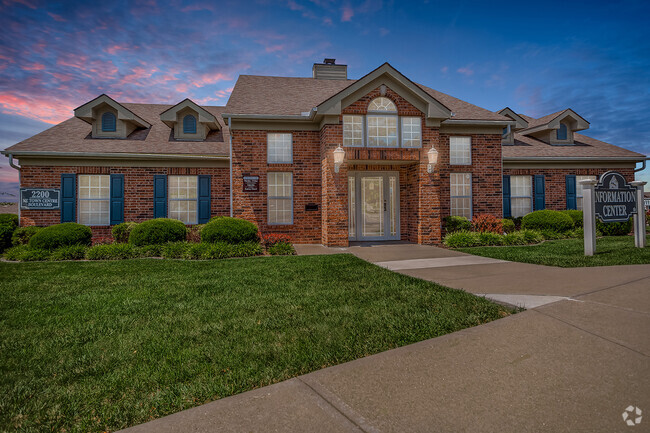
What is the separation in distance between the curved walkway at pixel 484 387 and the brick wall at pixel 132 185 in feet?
39.1

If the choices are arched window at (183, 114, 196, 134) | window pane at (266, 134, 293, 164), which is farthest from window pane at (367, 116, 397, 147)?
arched window at (183, 114, 196, 134)

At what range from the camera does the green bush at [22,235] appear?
11.7m

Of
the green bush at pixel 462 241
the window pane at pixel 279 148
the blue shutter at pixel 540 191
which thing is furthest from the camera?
the blue shutter at pixel 540 191

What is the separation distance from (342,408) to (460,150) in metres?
13.1

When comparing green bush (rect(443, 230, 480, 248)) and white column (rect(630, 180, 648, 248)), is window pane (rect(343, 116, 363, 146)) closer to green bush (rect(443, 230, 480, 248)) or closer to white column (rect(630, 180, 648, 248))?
green bush (rect(443, 230, 480, 248))

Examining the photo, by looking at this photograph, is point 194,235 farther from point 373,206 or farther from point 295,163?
point 373,206

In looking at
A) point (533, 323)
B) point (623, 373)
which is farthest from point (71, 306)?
point (623, 373)

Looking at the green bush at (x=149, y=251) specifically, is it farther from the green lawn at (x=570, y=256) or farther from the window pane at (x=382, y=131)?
the green lawn at (x=570, y=256)

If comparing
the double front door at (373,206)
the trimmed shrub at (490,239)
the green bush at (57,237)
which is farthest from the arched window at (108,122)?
the trimmed shrub at (490,239)

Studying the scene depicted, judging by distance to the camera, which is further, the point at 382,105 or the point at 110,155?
the point at 110,155

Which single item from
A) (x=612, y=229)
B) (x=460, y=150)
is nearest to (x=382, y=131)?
(x=460, y=150)

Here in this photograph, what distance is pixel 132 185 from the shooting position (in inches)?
520

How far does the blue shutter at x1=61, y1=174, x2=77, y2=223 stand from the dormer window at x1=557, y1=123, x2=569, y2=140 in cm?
2135

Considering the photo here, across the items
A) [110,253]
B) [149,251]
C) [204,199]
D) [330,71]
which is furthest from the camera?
[330,71]
